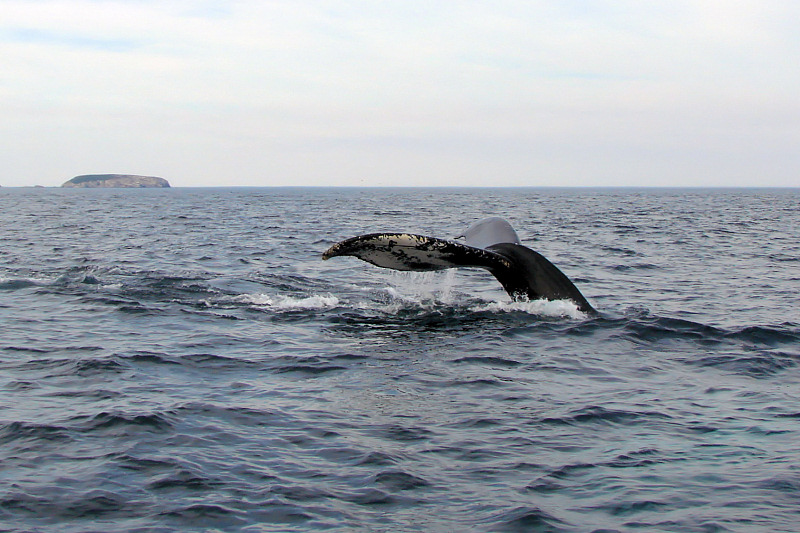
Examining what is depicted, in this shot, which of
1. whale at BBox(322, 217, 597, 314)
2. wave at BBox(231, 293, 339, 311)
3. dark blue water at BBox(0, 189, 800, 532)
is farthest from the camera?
wave at BBox(231, 293, 339, 311)

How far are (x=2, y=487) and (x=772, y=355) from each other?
8789 mm

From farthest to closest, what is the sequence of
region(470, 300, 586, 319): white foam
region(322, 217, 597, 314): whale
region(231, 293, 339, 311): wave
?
region(231, 293, 339, 311): wave < region(470, 300, 586, 319): white foam < region(322, 217, 597, 314): whale

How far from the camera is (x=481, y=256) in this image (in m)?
10.6

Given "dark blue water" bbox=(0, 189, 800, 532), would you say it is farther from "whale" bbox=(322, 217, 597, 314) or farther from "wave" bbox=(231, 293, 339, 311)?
"whale" bbox=(322, 217, 597, 314)

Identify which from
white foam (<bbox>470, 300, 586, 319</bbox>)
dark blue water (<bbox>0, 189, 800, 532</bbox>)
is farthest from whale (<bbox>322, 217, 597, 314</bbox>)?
dark blue water (<bbox>0, 189, 800, 532</bbox>)

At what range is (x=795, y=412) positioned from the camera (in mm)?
7828

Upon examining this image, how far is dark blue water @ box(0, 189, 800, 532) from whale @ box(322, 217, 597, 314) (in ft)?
1.22

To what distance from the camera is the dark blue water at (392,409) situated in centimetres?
562

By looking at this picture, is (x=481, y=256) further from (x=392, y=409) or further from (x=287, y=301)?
(x=287, y=301)

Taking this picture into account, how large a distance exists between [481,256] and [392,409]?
3.38 m

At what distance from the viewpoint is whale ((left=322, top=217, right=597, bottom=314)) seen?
9.34 m

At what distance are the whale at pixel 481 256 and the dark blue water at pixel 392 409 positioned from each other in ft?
1.22

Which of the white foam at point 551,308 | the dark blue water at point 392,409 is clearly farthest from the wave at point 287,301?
the white foam at point 551,308

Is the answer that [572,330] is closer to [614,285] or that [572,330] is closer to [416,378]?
[416,378]
